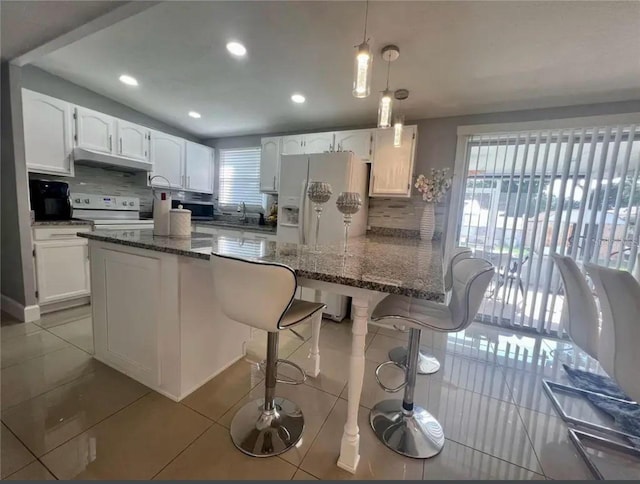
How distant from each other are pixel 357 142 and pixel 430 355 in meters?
2.38

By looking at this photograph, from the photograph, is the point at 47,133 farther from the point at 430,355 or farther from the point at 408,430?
the point at 430,355

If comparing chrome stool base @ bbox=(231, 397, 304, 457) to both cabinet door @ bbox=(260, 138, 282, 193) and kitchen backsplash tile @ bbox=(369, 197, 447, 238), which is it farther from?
cabinet door @ bbox=(260, 138, 282, 193)

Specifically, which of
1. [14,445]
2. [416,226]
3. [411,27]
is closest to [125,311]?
[14,445]

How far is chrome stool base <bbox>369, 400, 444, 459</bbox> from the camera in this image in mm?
1300

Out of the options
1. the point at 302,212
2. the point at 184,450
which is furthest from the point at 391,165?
the point at 184,450

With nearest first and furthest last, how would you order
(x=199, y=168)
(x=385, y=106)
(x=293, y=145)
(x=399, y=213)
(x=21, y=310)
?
1. (x=385, y=106)
2. (x=21, y=310)
3. (x=399, y=213)
4. (x=293, y=145)
5. (x=199, y=168)

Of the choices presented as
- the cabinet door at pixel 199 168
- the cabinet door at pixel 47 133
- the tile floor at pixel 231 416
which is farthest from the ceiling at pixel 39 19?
the tile floor at pixel 231 416

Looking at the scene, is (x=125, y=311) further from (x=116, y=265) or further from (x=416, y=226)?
(x=416, y=226)

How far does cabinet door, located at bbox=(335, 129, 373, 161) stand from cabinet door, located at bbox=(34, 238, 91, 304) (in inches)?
115

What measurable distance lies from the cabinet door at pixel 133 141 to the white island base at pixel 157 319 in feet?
6.55

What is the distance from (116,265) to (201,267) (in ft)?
1.94

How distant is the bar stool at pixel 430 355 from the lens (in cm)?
184

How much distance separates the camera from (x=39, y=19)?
1.76 m

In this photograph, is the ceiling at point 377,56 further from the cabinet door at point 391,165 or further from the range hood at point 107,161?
the range hood at point 107,161
